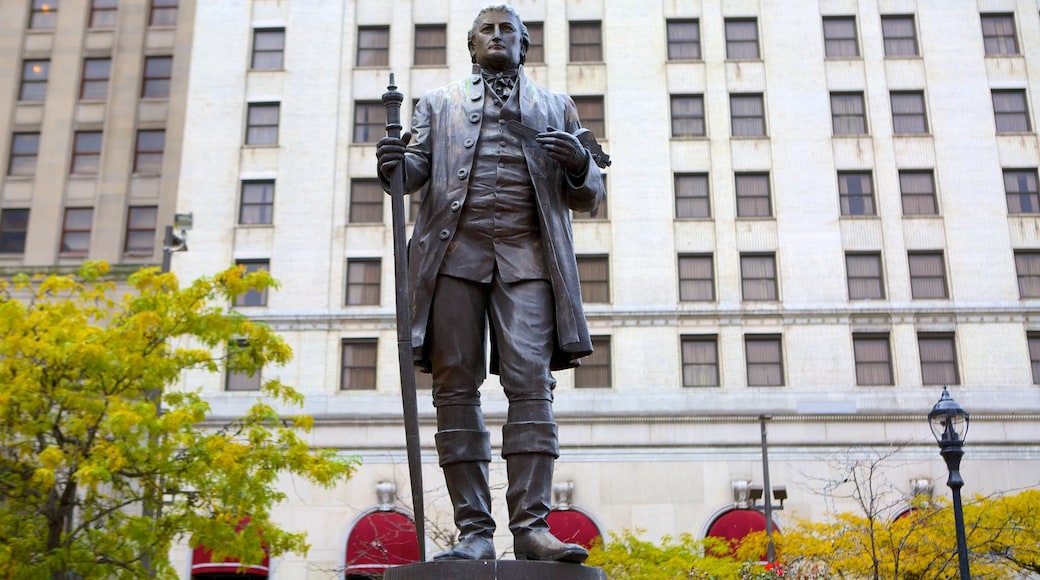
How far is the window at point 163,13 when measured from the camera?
1868 inches

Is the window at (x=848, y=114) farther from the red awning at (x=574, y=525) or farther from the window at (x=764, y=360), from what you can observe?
the red awning at (x=574, y=525)

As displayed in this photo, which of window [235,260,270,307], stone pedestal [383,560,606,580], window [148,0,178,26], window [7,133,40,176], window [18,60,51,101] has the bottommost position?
stone pedestal [383,560,606,580]

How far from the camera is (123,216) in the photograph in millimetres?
44344

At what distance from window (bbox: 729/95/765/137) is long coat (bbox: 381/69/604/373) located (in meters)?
35.2

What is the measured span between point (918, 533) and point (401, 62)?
25.5 meters

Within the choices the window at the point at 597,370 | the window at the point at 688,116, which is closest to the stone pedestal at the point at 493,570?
the window at the point at 597,370

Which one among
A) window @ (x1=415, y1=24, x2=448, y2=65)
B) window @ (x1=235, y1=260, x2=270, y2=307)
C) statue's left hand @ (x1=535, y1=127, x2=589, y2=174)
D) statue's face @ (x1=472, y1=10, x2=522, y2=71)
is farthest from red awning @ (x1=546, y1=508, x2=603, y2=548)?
statue's left hand @ (x1=535, y1=127, x2=589, y2=174)

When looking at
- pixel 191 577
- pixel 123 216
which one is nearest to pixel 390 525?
pixel 191 577

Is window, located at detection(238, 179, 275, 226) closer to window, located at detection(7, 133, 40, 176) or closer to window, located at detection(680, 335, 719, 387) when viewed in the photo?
window, located at detection(7, 133, 40, 176)

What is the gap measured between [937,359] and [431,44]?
22.2m

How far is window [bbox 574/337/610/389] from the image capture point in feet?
130

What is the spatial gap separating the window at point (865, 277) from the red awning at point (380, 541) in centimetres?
1761

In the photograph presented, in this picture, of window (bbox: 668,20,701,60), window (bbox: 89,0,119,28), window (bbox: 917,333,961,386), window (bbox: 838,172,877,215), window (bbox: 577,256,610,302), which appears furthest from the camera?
window (bbox: 89,0,119,28)

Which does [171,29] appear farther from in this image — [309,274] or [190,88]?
[309,274]
